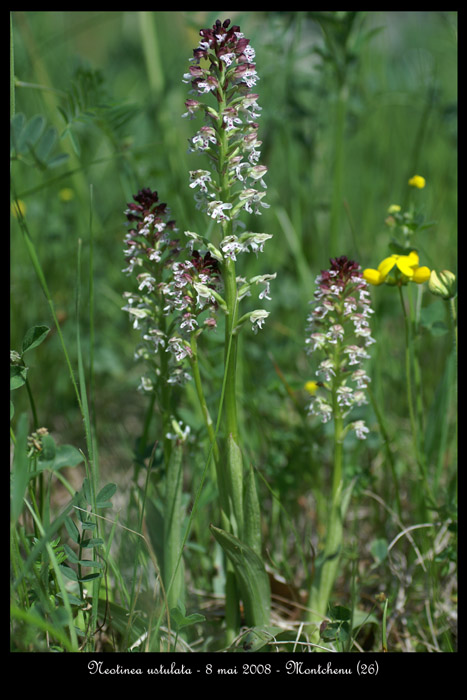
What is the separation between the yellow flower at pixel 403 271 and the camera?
182 centimetres

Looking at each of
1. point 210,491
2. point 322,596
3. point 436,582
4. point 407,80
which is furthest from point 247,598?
point 407,80

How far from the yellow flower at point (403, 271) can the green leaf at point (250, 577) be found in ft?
3.06

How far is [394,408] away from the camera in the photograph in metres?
3.02

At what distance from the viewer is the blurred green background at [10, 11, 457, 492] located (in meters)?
2.66

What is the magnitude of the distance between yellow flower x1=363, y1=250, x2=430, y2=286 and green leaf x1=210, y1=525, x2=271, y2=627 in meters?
0.93

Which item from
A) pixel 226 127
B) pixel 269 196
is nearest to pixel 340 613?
pixel 226 127

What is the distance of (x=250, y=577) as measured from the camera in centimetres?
168

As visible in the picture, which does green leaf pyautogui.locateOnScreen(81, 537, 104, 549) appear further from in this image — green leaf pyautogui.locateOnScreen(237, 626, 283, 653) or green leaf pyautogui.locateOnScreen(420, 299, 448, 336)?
green leaf pyautogui.locateOnScreen(420, 299, 448, 336)

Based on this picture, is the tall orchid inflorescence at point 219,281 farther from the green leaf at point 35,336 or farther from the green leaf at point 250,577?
the green leaf at point 35,336

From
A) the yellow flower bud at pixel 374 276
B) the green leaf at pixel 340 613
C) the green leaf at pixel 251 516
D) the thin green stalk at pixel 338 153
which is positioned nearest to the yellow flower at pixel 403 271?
the yellow flower bud at pixel 374 276

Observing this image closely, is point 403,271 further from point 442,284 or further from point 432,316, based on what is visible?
point 432,316

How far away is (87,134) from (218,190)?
3.43 meters

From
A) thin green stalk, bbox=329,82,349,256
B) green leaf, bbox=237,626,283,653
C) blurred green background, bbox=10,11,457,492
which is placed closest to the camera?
green leaf, bbox=237,626,283,653

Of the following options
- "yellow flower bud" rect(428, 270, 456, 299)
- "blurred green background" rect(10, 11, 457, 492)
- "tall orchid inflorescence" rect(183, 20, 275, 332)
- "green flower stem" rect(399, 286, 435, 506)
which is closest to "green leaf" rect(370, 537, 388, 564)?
"green flower stem" rect(399, 286, 435, 506)
